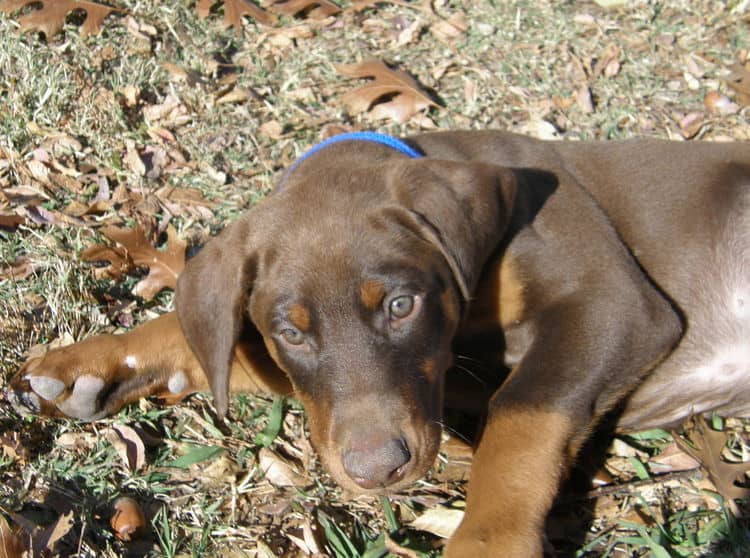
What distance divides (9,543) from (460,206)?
1894mm

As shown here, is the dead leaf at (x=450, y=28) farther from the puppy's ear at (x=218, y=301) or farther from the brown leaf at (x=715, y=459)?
the brown leaf at (x=715, y=459)

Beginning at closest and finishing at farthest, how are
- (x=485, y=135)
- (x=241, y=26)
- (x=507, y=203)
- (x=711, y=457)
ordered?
1. (x=507, y=203)
2. (x=711, y=457)
3. (x=485, y=135)
4. (x=241, y=26)

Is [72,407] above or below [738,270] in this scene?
below

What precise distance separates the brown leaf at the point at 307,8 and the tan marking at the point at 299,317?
3808mm

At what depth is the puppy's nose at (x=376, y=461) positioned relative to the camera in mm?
2885

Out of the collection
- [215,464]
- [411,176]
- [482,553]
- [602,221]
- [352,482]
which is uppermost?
[411,176]

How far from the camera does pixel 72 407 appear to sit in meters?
3.75

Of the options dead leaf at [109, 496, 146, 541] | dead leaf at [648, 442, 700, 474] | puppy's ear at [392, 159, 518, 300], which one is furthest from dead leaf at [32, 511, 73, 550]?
dead leaf at [648, 442, 700, 474]

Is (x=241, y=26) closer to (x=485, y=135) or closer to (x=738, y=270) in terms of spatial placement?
(x=485, y=135)

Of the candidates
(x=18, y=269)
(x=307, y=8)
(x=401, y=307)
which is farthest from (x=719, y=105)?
(x=18, y=269)

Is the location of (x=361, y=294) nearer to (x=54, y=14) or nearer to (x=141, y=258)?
(x=141, y=258)

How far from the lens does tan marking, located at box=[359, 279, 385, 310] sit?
312 cm

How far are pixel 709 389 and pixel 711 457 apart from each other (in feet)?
1.15

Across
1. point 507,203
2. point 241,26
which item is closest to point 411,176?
point 507,203
